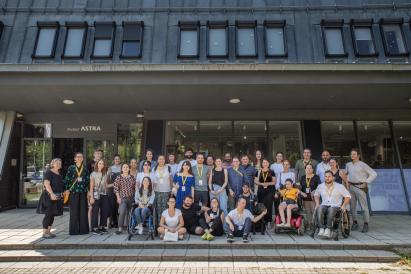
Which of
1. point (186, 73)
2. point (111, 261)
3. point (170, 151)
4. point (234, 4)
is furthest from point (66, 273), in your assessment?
point (234, 4)

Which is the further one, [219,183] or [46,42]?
[46,42]

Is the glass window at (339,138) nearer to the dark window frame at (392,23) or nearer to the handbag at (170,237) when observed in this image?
the dark window frame at (392,23)

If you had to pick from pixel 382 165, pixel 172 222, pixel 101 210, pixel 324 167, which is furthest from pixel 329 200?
pixel 101 210

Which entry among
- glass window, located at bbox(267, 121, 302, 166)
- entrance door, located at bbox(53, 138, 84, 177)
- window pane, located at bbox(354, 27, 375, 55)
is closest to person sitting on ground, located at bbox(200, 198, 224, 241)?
glass window, located at bbox(267, 121, 302, 166)

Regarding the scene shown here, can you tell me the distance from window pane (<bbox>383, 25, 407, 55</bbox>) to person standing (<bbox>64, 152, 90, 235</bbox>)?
9242mm

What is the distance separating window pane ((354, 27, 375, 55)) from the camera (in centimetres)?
1037

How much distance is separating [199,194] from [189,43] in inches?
195

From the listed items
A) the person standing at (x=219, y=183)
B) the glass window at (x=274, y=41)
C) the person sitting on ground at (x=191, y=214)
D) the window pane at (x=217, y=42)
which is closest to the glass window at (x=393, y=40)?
the glass window at (x=274, y=41)

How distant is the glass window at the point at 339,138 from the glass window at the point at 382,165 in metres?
0.32

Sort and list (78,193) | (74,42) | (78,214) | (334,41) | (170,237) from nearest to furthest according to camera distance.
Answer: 1. (170,237)
2. (78,214)
3. (78,193)
4. (334,41)
5. (74,42)

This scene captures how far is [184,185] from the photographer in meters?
7.71

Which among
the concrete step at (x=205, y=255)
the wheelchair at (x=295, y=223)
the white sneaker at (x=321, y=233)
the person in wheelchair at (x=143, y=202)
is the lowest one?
the concrete step at (x=205, y=255)

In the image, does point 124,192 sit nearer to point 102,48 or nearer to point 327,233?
point 327,233

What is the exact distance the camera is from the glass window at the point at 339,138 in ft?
37.2
